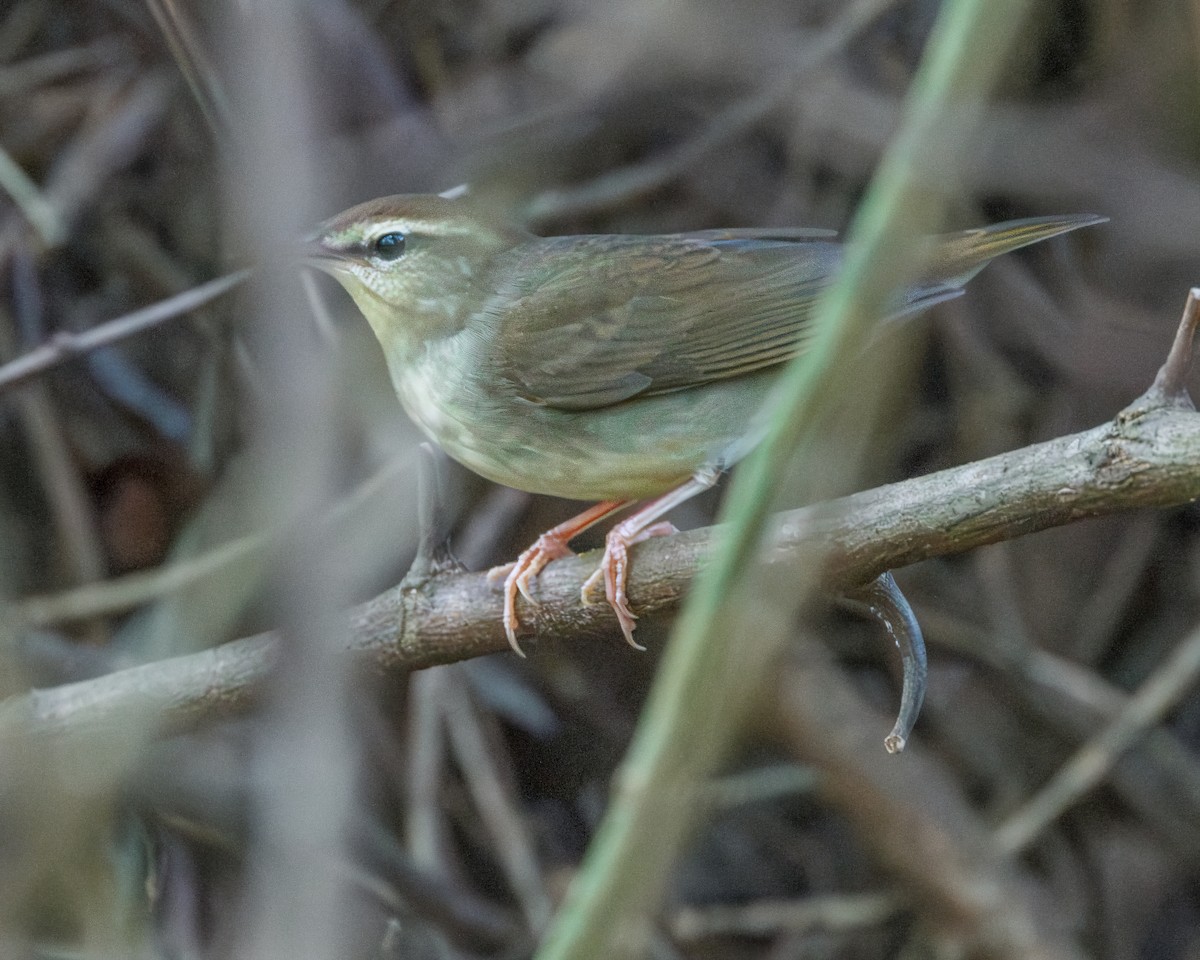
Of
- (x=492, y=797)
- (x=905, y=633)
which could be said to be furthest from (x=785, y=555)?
(x=492, y=797)

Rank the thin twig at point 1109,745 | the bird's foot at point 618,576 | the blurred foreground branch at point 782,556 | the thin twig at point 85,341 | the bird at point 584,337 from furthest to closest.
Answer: the thin twig at point 1109,745 → the thin twig at point 85,341 → the bird at point 584,337 → the bird's foot at point 618,576 → the blurred foreground branch at point 782,556

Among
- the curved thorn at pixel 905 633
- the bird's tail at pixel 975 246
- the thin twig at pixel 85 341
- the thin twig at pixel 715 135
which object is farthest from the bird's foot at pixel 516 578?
the thin twig at pixel 715 135

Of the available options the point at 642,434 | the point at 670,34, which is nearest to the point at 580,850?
the point at 642,434

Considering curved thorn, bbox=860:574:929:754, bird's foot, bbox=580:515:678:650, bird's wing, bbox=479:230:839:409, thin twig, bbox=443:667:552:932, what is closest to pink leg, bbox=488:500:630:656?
bird's foot, bbox=580:515:678:650

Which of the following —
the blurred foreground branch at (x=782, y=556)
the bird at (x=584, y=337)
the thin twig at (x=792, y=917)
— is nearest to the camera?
the blurred foreground branch at (x=782, y=556)

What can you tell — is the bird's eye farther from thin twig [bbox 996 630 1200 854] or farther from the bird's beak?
thin twig [bbox 996 630 1200 854]

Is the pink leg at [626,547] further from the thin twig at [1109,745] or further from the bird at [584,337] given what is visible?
the thin twig at [1109,745]

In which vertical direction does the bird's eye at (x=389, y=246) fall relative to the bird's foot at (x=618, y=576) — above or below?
above
